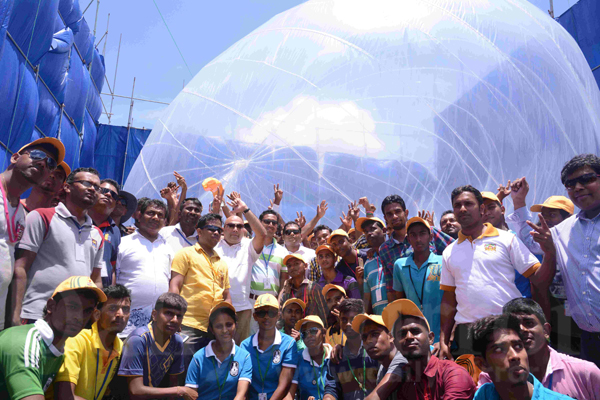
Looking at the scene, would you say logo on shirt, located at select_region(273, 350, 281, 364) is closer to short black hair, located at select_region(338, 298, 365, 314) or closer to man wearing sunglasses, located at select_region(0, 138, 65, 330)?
short black hair, located at select_region(338, 298, 365, 314)

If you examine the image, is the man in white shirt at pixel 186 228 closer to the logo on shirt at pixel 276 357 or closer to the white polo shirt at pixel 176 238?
the white polo shirt at pixel 176 238

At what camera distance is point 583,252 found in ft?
10.2

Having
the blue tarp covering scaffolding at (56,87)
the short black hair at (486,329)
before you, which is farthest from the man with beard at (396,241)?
the blue tarp covering scaffolding at (56,87)

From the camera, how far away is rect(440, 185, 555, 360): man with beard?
337cm

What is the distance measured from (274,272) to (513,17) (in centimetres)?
636

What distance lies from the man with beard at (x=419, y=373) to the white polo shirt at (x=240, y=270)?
2205mm

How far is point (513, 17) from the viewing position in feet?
26.5

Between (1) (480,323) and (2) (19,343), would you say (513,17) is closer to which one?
(1) (480,323)

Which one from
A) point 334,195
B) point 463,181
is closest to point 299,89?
point 334,195

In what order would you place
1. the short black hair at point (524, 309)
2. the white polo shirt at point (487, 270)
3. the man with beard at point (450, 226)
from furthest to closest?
the man with beard at point (450, 226) < the white polo shirt at point (487, 270) < the short black hair at point (524, 309)

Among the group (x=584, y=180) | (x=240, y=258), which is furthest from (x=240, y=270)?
(x=584, y=180)

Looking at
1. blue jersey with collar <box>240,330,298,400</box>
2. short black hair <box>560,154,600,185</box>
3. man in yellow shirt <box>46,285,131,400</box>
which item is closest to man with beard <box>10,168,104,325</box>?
man in yellow shirt <box>46,285,131,400</box>

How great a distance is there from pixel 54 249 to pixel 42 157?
671 millimetres

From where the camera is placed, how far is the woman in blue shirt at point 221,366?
3.98 meters
